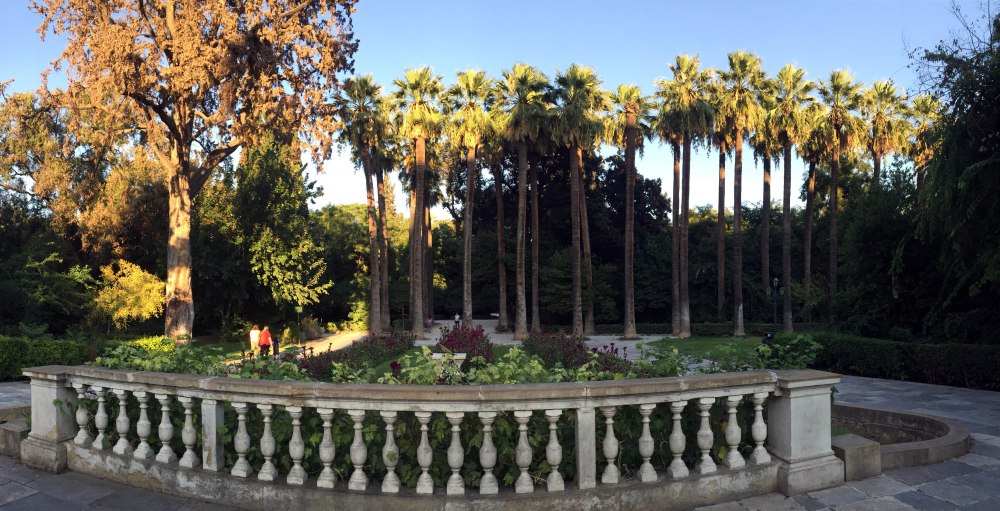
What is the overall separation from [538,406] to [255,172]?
34330 mm

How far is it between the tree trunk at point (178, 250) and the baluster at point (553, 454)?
69.1 ft

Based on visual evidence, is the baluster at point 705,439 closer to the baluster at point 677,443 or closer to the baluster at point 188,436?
the baluster at point 677,443

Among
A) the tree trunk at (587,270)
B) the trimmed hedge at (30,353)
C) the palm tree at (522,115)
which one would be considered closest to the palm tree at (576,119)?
the palm tree at (522,115)

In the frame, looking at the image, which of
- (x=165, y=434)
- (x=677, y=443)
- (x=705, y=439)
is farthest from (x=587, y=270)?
(x=165, y=434)

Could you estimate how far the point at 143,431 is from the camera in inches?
192

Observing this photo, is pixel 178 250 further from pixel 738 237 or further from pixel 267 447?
pixel 738 237

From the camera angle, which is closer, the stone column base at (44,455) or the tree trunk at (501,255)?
the stone column base at (44,455)

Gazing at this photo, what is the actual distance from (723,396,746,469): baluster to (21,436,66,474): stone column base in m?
5.77

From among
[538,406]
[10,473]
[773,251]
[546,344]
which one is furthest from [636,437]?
[773,251]

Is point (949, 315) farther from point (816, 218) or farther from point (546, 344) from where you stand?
point (816, 218)

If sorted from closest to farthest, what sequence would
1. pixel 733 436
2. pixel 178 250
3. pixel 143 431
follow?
1. pixel 733 436
2. pixel 143 431
3. pixel 178 250

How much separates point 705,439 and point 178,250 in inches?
859

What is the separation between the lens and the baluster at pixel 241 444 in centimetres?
440

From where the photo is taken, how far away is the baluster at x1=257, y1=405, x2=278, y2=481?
432 cm
